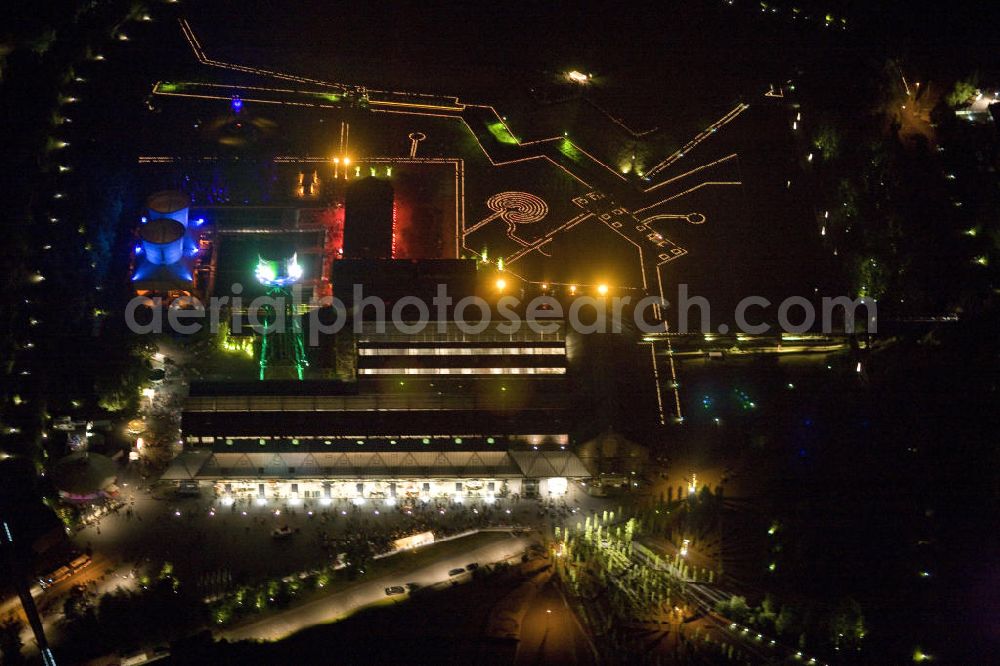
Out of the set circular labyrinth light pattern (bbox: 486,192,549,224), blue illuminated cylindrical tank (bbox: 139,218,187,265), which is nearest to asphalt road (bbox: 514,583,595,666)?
circular labyrinth light pattern (bbox: 486,192,549,224)

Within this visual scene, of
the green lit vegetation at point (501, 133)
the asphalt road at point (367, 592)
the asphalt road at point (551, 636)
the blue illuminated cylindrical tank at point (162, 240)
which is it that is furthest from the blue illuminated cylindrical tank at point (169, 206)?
the asphalt road at point (551, 636)

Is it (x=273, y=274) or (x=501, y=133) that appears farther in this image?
(x=501, y=133)

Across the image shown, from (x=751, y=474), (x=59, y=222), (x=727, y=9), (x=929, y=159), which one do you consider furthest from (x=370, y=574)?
(x=727, y=9)

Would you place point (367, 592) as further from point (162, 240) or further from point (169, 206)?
point (169, 206)

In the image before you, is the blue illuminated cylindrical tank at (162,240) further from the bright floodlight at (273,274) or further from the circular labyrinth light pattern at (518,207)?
the circular labyrinth light pattern at (518,207)

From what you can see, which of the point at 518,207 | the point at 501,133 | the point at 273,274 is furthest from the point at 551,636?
the point at 501,133

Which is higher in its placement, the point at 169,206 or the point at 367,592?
the point at 169,206

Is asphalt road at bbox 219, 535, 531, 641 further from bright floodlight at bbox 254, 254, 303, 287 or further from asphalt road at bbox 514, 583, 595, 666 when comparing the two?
bright floodlight at bbox 254, 254, 303, 287
